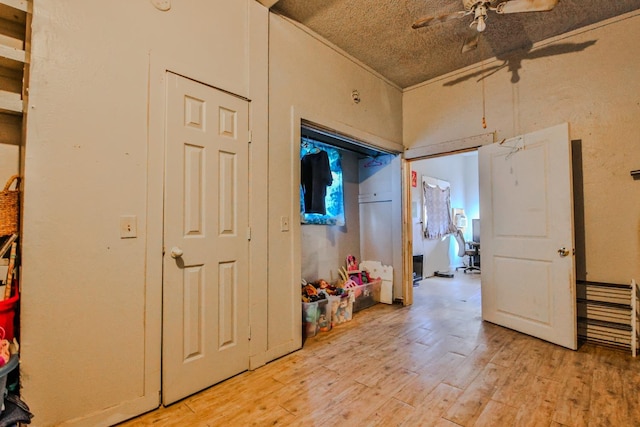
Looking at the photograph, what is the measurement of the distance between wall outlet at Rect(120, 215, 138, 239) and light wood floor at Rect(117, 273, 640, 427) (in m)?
1.05

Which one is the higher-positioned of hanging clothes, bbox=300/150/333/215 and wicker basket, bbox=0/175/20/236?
hanging clothes, bbox=300/150/333/215

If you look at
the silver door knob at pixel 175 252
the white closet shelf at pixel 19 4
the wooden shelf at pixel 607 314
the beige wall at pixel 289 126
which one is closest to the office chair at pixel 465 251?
the wooden shelf at pixel 607 314

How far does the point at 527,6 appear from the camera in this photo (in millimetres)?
2107

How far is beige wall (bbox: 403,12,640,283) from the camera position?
8.56 ft

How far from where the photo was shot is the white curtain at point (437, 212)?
20.0 feet

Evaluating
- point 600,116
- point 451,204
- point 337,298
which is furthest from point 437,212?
point 337,298

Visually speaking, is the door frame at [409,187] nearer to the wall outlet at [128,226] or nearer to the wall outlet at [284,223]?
the wall outlet at [284,223]

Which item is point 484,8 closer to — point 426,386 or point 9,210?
point 426,386

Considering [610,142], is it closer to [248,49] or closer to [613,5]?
[613,5]

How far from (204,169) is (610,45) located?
12.1 feet

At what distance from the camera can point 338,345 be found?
2.70 metres

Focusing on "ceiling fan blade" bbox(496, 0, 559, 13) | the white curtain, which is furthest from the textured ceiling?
the white curtain

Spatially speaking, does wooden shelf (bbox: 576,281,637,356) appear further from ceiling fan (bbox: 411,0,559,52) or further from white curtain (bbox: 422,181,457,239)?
white curtain (bbox: 422,181,457,239)

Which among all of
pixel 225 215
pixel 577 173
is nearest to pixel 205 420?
pixel 225 215
